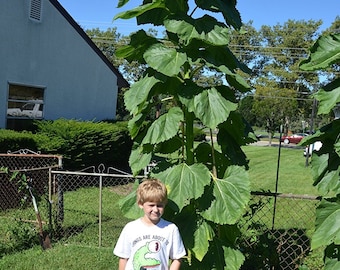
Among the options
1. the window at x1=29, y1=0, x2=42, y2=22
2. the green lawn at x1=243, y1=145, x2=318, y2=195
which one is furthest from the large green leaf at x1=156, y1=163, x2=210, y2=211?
the window at x1=29, y1=0, x2=42, y2=22

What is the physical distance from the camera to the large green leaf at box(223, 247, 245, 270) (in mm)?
3188

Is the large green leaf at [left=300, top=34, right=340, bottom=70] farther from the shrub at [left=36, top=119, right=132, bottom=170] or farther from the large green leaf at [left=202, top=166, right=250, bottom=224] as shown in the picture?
the shrub at [left=36, top=119, right=132, bottom=170]

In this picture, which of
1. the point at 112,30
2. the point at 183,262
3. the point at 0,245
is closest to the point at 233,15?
the point at 183,262

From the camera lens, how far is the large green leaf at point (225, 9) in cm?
297

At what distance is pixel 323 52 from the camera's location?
2.91 m

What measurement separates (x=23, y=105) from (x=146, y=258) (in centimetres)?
945

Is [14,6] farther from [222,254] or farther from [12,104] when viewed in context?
[222,254]

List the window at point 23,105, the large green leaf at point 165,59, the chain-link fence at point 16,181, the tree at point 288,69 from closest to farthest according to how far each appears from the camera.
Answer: the large green leaf at point 165,59
the chain-link fence at point 16,181
the window at point 23,105
the tree at point 288,69

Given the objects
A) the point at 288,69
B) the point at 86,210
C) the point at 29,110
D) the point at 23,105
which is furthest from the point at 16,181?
the point at 288,69

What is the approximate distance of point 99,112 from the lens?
50.2 feet

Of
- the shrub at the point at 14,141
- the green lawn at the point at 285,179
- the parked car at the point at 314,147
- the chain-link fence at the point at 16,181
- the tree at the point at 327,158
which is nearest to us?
the tree at the point at 327,158

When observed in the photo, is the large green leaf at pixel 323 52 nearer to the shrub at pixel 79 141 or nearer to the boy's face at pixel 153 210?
the boy's face at pixel 153 210

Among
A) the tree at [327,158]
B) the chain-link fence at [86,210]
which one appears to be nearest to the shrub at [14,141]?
the chain-link fence at [86,210]

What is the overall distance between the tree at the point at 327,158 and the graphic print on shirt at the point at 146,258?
3.58 feet
